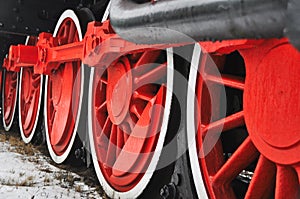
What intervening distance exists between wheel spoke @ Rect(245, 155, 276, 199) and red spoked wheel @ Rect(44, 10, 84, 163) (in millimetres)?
1376

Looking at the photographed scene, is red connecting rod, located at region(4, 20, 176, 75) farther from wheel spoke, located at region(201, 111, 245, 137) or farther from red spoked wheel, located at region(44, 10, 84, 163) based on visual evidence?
wheel spoke, located at region(201, 111, 245, 137)

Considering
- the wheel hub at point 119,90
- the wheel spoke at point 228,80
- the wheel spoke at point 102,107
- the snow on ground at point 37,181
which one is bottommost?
the snow on ground at point 37,181

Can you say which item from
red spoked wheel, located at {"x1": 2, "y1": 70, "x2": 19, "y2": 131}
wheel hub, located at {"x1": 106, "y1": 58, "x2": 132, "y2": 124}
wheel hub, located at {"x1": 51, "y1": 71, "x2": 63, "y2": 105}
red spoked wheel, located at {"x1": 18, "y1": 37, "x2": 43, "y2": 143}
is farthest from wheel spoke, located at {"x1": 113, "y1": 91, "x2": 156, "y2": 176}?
red spoked wheel, located at {"x1": 2, "y1": 70, "x2": 19, "y2": 131}

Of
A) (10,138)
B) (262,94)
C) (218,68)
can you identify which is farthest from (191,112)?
(10,138)

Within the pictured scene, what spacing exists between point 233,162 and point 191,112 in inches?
8.0

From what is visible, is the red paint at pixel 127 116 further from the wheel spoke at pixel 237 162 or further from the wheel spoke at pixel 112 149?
the wheel spoke at pixel 237 162

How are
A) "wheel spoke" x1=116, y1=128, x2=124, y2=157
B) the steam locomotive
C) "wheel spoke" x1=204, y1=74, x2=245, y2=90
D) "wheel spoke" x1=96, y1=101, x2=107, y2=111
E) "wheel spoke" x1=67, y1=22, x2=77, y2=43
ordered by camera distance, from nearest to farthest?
1. the steam locomotive
2. "wheel spoke" x1=204, y1=74, x2=245, y2=90
3. "wheel spoke" x1=116, y1=128, x2=124, y2=157
4. "wheel spoke" x1=96, y1=101, x2=107, y2=111
5. "wheel spoke" x1=67, y1=22, x2=77, y2=43

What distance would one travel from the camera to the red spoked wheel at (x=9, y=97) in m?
3.68

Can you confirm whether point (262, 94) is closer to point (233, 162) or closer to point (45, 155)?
point (233, 162)

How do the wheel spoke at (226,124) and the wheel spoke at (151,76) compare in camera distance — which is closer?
the wheel spoke at (226,124)

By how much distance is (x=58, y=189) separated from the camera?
6.39 ft

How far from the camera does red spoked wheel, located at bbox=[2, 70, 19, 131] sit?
368cm

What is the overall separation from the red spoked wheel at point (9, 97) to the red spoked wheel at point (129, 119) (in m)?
1.81

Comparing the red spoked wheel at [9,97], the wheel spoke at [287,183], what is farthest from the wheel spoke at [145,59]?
the red spoked wheel at [9,97]
